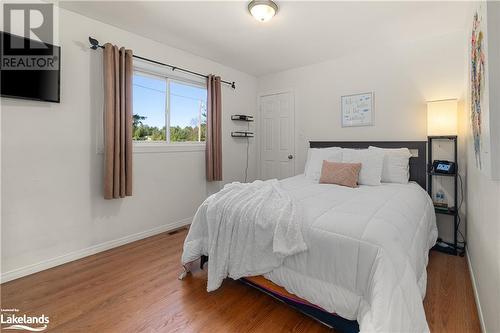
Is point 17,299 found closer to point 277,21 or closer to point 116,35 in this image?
point 116,35

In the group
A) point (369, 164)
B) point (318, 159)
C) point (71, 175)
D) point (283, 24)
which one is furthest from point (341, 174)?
point (71, 175)

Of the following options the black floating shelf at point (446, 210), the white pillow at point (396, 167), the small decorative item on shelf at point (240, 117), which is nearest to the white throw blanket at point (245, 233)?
the white pillow at point (396, 167)

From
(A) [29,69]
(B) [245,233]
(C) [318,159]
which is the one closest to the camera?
(B) [245,233]

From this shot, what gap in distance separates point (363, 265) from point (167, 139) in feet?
9.36

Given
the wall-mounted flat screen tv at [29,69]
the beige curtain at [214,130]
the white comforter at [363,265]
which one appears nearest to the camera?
the white comforter at [363,265]

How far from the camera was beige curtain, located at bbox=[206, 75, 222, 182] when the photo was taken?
362cm

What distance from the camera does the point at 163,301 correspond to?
1.81m

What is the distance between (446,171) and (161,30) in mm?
3502

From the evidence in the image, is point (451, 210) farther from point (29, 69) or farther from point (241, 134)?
point (29, 69)

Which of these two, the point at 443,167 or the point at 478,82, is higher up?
the point at 478,82

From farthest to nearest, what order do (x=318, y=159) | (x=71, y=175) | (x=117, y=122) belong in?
(x=318, y=159) < (x=117, y=122) < (x=71, y=175)

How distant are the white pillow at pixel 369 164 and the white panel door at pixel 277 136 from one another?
1.38 metres

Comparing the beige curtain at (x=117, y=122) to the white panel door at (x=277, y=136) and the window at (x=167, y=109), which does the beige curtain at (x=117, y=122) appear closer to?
the window at (x=167, y=109)

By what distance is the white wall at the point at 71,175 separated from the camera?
214 cm
